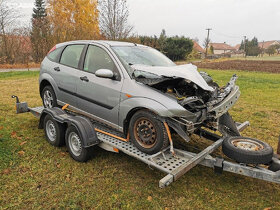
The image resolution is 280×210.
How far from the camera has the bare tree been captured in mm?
20047

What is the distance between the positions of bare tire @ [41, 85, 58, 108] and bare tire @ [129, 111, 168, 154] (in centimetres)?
241

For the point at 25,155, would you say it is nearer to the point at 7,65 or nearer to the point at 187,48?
the point at 7,65

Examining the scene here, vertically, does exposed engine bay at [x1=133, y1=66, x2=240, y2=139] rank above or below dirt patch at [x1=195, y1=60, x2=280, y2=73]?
below

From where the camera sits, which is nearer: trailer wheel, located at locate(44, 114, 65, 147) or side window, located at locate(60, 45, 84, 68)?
trailer wheel, located at locate(44, 114, 65, 147)

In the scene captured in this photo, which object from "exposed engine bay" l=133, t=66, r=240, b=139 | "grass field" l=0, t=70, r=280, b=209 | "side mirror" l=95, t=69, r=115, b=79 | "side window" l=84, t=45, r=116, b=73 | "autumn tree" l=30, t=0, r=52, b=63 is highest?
"autumn tree" l=30, t=0, r=52, b=63

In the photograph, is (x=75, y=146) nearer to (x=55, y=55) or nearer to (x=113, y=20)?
(x=55, y=55)

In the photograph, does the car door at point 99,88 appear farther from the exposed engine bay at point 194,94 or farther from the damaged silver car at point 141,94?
the exposed engine bay at point 194,94

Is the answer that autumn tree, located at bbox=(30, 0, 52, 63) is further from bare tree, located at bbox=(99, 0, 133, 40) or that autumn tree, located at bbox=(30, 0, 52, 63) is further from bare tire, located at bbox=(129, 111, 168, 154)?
bare tire, located at bbox=(129, 111, 168, 154)

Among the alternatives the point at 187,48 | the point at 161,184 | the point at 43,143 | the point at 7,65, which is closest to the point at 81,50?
the point at 43,143

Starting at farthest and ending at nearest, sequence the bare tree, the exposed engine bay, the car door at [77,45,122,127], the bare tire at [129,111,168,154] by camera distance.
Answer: the bare tree < the car door at [77,45,122,127] < the exposed engine bay < the bare tire at [129,111,168,154]

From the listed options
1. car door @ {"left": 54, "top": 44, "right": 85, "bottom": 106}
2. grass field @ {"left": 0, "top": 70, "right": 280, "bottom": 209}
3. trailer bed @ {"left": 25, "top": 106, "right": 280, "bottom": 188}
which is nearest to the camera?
trailer bed @ {"left": 25, "top": 106, "right": 280, "bottom": 188}

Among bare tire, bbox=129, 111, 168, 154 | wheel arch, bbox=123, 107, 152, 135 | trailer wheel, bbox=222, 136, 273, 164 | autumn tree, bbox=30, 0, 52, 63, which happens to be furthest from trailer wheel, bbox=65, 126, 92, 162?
autumn tree, bbox=30, 0, 52, 63

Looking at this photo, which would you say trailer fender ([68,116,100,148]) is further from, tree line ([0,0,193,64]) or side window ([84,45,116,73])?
tree line ([0,0,193,64])

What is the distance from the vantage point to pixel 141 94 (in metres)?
3.46
